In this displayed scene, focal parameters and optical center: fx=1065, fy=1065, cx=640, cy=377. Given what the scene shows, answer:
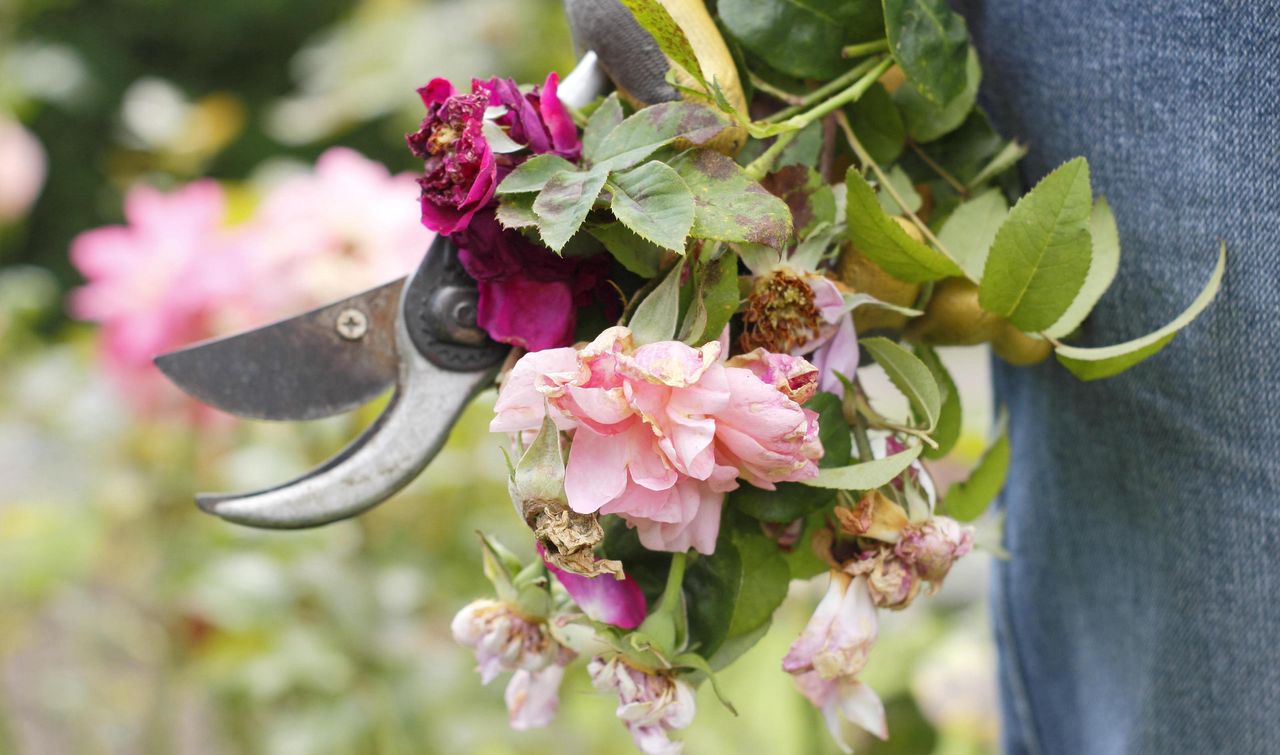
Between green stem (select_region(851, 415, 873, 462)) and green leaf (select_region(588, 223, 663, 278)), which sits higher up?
green leaf (select_region(588, 223, 663, 278))

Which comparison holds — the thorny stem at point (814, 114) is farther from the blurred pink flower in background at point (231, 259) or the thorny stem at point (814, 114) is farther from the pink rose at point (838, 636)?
the blurred pink flower in background at point (231, 259)

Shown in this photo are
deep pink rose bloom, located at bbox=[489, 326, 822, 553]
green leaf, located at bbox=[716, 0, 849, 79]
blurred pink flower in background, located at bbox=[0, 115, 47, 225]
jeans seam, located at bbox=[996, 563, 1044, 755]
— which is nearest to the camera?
deep pink rose bloom, located at bbox=[489, 326, 822, 553]

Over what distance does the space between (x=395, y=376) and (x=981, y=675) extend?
789mm

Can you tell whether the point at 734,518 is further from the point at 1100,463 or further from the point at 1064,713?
the point at 1064,713

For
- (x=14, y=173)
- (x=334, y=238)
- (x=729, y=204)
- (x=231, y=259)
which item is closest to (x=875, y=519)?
(x=729, y=204)

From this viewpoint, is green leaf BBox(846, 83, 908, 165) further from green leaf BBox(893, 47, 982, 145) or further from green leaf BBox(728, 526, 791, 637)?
green leaf BBox(728, 526, 791, 637)

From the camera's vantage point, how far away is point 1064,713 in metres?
0.64

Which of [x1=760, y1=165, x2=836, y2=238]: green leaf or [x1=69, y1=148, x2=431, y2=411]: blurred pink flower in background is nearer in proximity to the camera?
[x1=760, y1=165, x2=836, y2=238]: green leaf

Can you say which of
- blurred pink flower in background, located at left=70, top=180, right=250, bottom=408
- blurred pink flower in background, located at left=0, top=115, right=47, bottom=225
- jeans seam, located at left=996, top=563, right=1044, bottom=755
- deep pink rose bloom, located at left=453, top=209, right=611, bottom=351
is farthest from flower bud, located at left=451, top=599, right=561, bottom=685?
blurred pink flower in background, located at left=0, top=115, right=47, bottom=225

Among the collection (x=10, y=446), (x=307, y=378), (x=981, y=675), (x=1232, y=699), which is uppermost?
(x=307, y=378)

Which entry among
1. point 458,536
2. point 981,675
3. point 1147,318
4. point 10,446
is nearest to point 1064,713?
point 1147,318

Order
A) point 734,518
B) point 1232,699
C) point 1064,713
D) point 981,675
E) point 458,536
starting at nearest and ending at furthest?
1. point 734,518
2. point 1232,699
3. point 1064,713
4. point 981,675
5. point 458,536

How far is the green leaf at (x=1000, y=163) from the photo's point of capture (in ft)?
1.50

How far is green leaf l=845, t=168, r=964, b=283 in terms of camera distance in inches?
14.9
